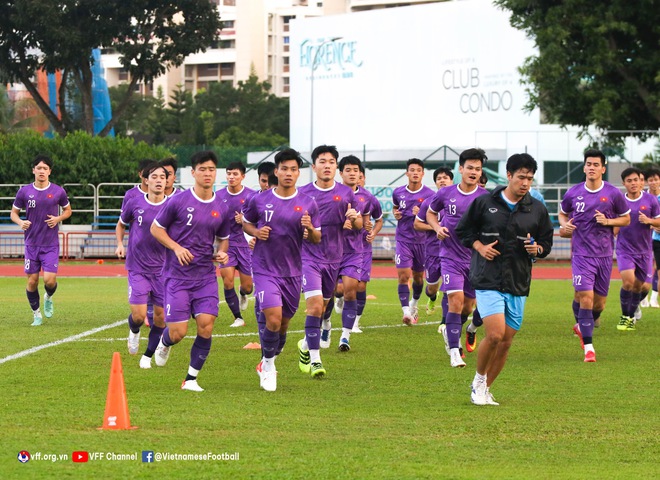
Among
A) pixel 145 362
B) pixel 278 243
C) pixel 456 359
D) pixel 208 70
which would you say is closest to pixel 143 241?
pixel 145 362

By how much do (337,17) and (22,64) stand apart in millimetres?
29120

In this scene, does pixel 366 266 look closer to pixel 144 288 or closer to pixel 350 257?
pixel 350 257

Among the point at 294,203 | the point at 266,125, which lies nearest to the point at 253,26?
the point at 266,125

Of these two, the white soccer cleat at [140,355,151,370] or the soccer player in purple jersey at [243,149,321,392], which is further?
the white soccer cleat at [140,355,151,370]

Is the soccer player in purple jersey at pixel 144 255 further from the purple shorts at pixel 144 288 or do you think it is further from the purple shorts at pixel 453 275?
the purple shorts at pixel 453 275

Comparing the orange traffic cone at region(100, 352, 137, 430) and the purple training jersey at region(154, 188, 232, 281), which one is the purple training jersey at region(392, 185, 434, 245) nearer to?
the purple training jersey at region(154, 188, 232, 281)

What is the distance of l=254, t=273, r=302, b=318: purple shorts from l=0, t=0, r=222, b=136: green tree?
38534 millimetres

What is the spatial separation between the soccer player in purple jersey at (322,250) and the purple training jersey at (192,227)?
146cm

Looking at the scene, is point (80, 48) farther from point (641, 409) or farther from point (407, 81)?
point (641, 409)

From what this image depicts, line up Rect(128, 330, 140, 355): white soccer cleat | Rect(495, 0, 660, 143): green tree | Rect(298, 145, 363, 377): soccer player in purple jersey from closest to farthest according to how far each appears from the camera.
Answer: Rect(298, 145, 363, 377): soccer player in purple jersey, Rect(128, 330, 140, 355): white soccer cleat, Rect(495, 0, 660, 143): green tree

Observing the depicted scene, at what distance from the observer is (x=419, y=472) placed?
7992 millimetres

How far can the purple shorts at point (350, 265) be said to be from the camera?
50.2 feet

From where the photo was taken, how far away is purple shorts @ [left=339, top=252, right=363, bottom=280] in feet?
50.2

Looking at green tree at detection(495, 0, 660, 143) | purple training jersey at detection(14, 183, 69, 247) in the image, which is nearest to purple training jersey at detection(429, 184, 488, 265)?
purple training jersey at detection(14, 183, 69, 247)
